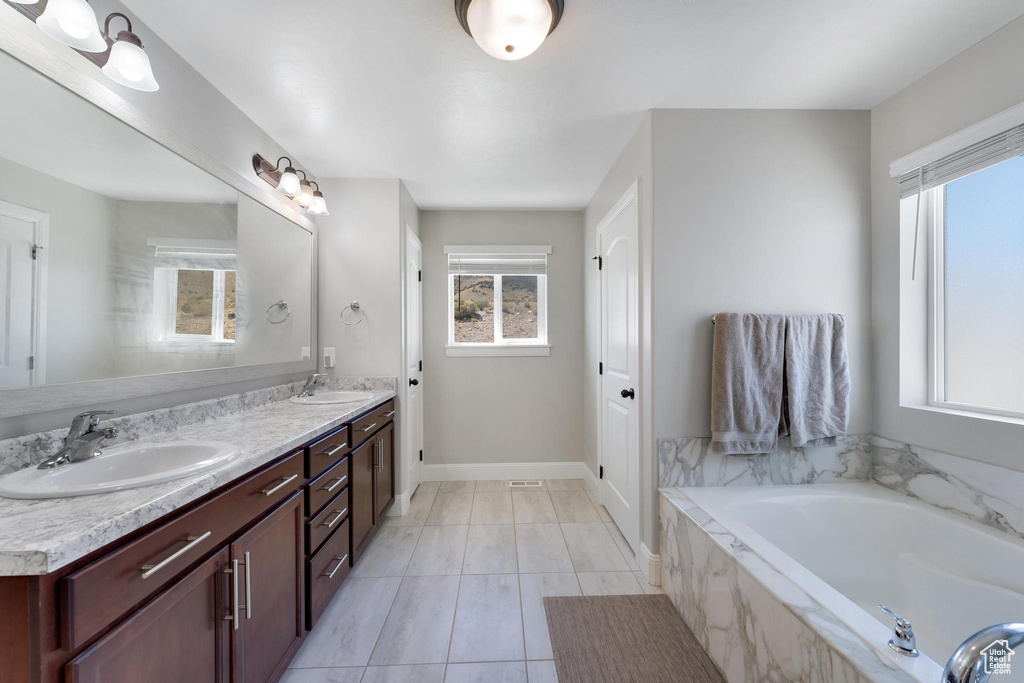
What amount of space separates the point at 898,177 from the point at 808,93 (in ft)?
1.87

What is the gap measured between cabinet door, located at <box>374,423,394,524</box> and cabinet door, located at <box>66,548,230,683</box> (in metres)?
1.25

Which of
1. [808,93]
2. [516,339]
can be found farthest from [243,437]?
[808,93]

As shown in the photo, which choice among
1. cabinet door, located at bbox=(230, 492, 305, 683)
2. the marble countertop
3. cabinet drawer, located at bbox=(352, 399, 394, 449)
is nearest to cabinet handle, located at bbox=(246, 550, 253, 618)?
cabinet door, located at bbox=(230, 492, 305, 683)

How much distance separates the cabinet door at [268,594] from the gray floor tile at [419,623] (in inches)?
13.9

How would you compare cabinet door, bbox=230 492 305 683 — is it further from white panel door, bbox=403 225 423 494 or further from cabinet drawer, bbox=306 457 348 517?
white panel door, bbox=403 225 423 494

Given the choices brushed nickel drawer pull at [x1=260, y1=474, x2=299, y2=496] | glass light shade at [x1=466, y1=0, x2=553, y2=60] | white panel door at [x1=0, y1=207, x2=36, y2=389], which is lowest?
brushed nickel drawer pull at [x1=260, y1=474, x2=299, y2=496]

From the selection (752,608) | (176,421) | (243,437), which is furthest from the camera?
(176,421)

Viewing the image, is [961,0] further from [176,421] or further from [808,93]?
[176,421]

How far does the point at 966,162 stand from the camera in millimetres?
1553

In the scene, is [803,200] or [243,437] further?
[803,200]

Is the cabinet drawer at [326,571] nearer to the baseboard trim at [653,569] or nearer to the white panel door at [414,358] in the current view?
the white panel door at [414,358]

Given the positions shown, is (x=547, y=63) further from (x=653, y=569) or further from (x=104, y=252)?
(x=653, y=569)

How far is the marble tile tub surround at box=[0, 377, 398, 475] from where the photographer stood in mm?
1026

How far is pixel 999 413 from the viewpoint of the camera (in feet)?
5.05
